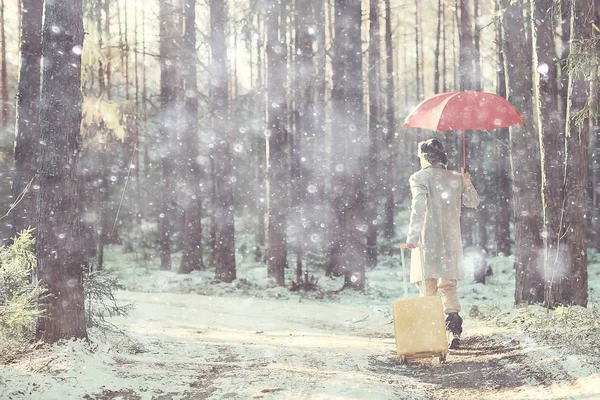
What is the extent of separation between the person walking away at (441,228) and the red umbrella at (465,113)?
305 millimetres

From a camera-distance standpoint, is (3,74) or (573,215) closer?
(573,215)

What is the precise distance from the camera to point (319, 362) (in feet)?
18.6

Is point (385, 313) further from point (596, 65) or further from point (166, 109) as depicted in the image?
point (166, 109)

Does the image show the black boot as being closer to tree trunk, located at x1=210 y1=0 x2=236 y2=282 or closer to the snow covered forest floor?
the snow covered forest floor

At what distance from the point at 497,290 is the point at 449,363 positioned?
9389 mm

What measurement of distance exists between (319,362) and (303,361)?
0.17 meters

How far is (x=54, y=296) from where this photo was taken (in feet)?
17.0

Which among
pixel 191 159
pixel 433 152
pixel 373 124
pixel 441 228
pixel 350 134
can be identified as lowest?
pixel 441 228

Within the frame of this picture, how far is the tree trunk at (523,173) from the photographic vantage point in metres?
8.50

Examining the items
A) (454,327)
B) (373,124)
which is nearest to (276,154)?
(373,124)

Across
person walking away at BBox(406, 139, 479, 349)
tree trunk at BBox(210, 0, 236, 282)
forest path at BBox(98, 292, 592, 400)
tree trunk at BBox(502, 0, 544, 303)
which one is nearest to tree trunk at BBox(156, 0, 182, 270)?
tree trunk at BBox(210, 0, 236, 282)

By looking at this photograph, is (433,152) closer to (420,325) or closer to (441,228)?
(441,228)

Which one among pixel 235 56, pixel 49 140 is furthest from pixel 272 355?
pixel 235 56

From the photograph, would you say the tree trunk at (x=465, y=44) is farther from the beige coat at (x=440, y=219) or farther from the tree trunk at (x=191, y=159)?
the beige coat at (x=440, y=219)
